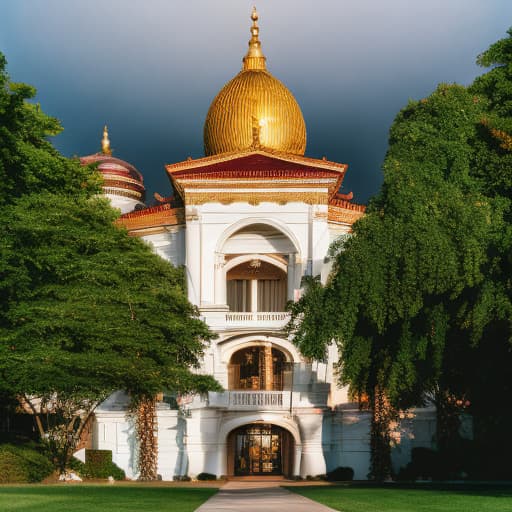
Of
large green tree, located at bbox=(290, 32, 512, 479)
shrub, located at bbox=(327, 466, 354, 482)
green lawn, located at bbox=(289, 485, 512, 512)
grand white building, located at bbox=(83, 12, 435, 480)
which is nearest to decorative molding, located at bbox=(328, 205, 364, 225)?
grand white building, located at bbox=(83, 12, 435, 480)

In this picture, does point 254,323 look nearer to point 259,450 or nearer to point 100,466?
point 259,450

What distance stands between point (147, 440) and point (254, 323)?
23.3 feet

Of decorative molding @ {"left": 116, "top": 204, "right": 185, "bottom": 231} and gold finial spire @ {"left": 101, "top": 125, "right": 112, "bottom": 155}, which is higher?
gold finial spire @ {"left": 101, "top": 125, "right": 112, "bottom": 155}

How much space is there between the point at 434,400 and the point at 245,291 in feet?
42.6

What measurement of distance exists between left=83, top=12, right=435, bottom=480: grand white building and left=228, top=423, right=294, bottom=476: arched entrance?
0.05 metres

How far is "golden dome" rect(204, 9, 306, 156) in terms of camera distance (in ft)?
161

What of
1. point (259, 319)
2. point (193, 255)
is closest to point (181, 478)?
point (259, 319)

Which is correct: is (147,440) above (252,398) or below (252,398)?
below

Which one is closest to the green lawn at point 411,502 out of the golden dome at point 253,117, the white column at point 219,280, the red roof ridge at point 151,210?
the white column at point 219,280

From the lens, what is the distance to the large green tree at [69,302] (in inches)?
1163

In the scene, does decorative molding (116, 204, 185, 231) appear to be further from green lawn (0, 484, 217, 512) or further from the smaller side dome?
green lawn (0, 484, 217, 512)

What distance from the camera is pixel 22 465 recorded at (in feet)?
102

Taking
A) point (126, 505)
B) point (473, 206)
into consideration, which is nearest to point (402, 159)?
point (473, 206)

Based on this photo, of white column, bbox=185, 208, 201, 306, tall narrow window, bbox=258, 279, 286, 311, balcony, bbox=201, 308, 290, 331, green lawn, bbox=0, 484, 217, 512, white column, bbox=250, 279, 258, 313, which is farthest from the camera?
tall narrow window, bbox=258, 279, 286, 311
